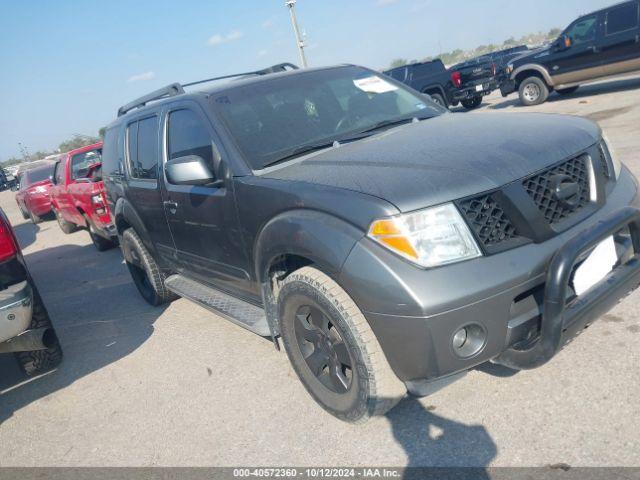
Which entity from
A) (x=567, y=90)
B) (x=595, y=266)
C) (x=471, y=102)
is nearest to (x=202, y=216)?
(x=595, y=266)

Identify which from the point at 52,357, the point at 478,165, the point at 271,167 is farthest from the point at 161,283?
the point at 478,165

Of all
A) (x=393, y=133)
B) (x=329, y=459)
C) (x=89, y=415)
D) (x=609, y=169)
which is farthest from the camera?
(x=89, y=415)

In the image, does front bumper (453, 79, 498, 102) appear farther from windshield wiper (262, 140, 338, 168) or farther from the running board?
windshield wiper (262, 140, 338, 168)

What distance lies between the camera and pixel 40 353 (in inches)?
162

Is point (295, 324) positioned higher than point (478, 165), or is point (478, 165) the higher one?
point (478, 165)

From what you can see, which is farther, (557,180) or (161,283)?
(161,283)

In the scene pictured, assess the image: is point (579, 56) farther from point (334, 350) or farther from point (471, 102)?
point (334, 350)

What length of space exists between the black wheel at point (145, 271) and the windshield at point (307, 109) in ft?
6.88

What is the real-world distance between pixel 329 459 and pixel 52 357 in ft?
8.95

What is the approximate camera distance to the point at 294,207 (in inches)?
104

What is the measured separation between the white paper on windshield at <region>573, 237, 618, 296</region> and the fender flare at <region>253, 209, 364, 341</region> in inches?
39.9

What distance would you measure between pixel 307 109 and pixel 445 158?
4.35ft

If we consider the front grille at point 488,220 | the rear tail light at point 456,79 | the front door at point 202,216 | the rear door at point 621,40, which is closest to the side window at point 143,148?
the front door at point 202,216

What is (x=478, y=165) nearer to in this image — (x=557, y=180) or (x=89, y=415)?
(x=557, y=180)
